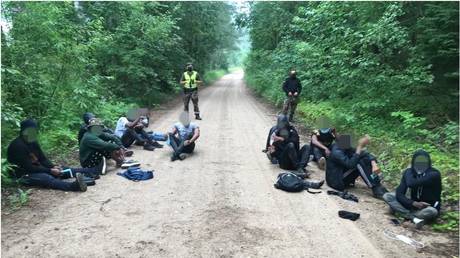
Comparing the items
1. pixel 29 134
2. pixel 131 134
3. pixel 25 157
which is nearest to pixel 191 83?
pixel 131 134

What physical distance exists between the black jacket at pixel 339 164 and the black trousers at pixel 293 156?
0.97 meters

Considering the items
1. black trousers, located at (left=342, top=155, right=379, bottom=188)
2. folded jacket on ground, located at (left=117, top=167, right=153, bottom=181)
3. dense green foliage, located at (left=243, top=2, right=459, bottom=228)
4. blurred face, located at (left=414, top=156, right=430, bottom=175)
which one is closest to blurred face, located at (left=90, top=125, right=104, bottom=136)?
folded jacket on ground, located at (left=117, top=167, right=153, bottom=181)

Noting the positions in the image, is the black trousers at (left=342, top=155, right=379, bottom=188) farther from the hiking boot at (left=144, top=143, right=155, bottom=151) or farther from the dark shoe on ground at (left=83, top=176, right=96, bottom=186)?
the hiking boot at (left=144, top=143, right=155, bottom=151)

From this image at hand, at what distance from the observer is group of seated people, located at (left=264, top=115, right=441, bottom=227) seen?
691cm

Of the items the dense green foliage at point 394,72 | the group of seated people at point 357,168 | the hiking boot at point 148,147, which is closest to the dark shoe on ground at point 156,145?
the hiking boot at point 148,147

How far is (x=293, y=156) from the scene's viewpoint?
31.1ft

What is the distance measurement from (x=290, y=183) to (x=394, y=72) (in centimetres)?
539

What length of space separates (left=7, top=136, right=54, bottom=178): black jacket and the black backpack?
4.34 metres

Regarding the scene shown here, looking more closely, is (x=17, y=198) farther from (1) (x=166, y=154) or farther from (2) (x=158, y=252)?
(1) (x=166, y=154)

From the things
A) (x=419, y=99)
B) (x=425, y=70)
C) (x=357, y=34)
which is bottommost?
(x=419, y=99)

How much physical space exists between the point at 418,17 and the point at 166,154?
7885mm

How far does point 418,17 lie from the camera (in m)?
12.2

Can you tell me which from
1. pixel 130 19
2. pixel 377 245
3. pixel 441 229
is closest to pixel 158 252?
pixel 377 245

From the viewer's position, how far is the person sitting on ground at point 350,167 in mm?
8188
